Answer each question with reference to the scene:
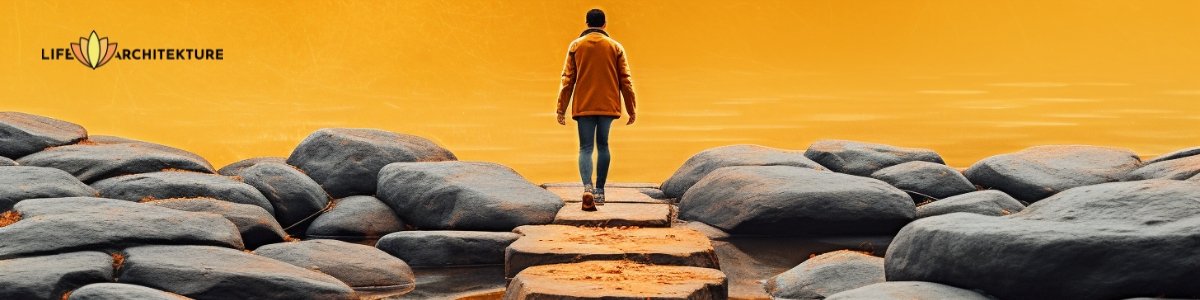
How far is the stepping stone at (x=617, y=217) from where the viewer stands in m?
12.0

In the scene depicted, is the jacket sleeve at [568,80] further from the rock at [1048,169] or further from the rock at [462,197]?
the rock at [1048,169]

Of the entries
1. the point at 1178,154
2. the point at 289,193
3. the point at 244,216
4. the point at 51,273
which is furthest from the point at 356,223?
the point at 1178,154

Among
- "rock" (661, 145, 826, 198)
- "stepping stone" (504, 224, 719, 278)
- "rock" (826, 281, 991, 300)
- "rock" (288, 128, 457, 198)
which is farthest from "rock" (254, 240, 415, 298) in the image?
"rock" (661, 145, 826, 198)

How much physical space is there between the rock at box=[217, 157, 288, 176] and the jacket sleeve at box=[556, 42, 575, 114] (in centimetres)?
378

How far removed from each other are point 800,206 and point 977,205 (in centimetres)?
163

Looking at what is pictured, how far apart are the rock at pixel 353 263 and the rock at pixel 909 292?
3.54 metres

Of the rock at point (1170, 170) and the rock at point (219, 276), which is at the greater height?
the rock at point (1170, 170)

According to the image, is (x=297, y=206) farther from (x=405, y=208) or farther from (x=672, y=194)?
(x=672, y=194)

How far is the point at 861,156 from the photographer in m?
15.6

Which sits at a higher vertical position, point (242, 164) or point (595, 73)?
point (595, 73)

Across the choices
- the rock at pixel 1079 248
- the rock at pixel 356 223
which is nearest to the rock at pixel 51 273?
the rock at pixel 356 223

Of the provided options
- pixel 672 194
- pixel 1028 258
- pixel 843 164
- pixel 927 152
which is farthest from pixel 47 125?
pixel 1028 258

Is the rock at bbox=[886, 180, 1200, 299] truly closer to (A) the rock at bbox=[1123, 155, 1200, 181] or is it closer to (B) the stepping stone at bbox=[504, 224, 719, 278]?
(B) the stepping stone at bbox=[504, 224, 719, 278]

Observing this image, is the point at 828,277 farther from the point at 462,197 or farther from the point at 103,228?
the point at 103,228
